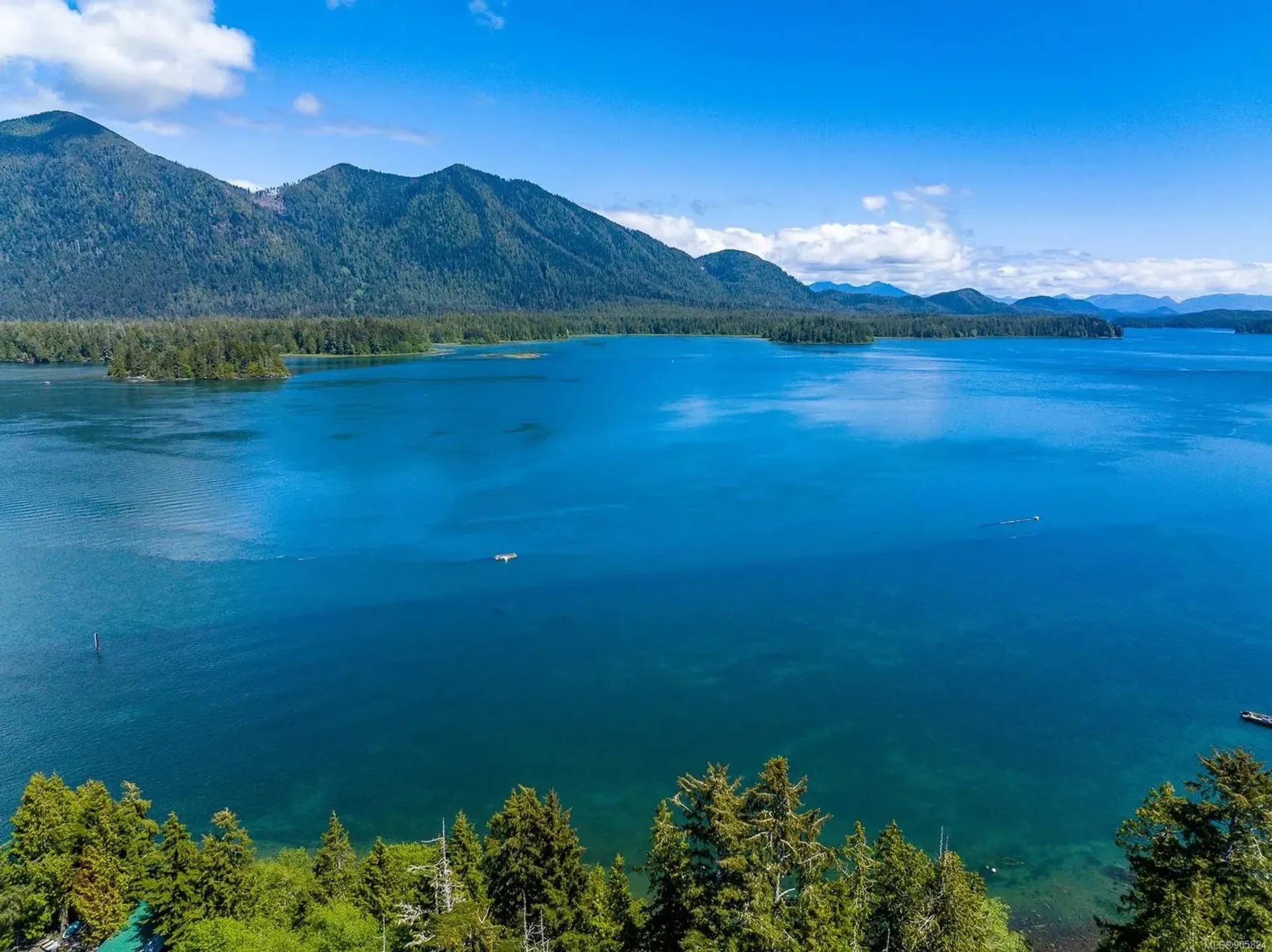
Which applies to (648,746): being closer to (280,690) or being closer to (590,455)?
(280,690)

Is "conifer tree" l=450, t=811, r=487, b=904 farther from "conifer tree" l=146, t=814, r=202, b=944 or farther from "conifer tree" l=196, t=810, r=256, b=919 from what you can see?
"conifer tree" l=146, t=814, r=202, b=944

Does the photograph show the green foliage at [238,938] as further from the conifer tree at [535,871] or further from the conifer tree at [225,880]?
the conifer tree at [535,871]

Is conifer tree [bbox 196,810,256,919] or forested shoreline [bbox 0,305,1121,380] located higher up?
forested shoreline [bbox 0,305,1121,380]

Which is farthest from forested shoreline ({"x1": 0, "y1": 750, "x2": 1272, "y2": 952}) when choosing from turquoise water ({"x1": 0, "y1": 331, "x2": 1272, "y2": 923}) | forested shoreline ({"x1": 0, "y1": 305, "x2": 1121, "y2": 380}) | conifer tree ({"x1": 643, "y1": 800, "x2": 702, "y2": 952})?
forested shoreline ({"x1": 0, "y1": 305, "x2": 1121, "y2": 380})

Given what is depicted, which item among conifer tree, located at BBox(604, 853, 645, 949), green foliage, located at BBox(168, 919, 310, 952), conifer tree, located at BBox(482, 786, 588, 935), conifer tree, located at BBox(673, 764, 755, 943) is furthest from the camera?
conifer tree, located at BBox(482, 786, 588, 935)

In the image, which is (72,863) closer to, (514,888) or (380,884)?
(380,884)

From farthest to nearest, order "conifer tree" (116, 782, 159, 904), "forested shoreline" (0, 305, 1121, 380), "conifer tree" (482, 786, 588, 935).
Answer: "forested shoreline" (0, 305, 1121, 380)
"conifer tree" (116, 782, 159, 904)
"conifer tree" (482, 786, 588, 935)

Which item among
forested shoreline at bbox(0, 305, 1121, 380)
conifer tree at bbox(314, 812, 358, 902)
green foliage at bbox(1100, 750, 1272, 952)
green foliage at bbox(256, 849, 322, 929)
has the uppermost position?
forested shoreline at bbox(0, 305, 1121, 380)

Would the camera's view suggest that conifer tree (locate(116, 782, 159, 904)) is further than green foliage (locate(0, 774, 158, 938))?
Yes

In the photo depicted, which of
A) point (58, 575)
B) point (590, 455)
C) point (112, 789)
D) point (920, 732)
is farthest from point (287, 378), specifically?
point (920, 732)
